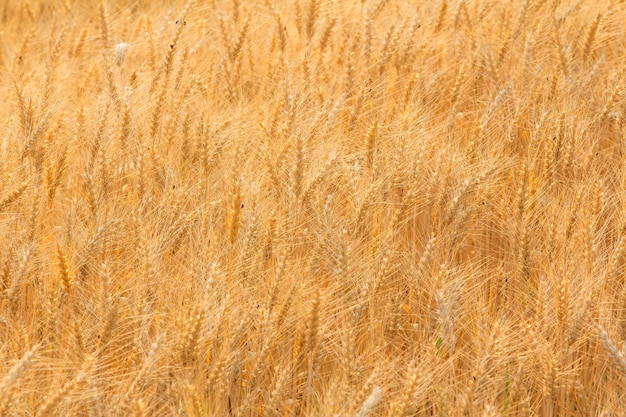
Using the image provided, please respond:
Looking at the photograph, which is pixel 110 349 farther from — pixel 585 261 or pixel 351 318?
pixel 585 261

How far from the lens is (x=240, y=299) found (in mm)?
2039

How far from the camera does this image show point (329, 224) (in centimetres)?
221

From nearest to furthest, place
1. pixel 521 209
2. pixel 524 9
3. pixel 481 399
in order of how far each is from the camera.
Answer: pixel 481 399
pixel 521 209
pixel 524 9

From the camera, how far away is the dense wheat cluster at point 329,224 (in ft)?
6.05

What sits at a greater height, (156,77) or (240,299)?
(156,77)

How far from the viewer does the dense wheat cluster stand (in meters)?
1.84

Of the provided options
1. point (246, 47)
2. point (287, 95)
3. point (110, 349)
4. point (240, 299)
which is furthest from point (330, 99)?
point (110, 349)

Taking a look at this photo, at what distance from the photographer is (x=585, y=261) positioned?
2043 mm

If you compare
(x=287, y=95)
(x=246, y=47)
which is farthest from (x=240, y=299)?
(x=246, y=47)

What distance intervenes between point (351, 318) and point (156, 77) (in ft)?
4.48

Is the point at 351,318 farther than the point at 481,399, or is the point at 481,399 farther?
the point at 351,318

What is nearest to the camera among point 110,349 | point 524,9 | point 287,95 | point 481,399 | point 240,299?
point 481,399

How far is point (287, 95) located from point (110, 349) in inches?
41.6

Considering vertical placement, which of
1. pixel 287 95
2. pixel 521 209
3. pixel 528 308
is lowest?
pixel 528 308
